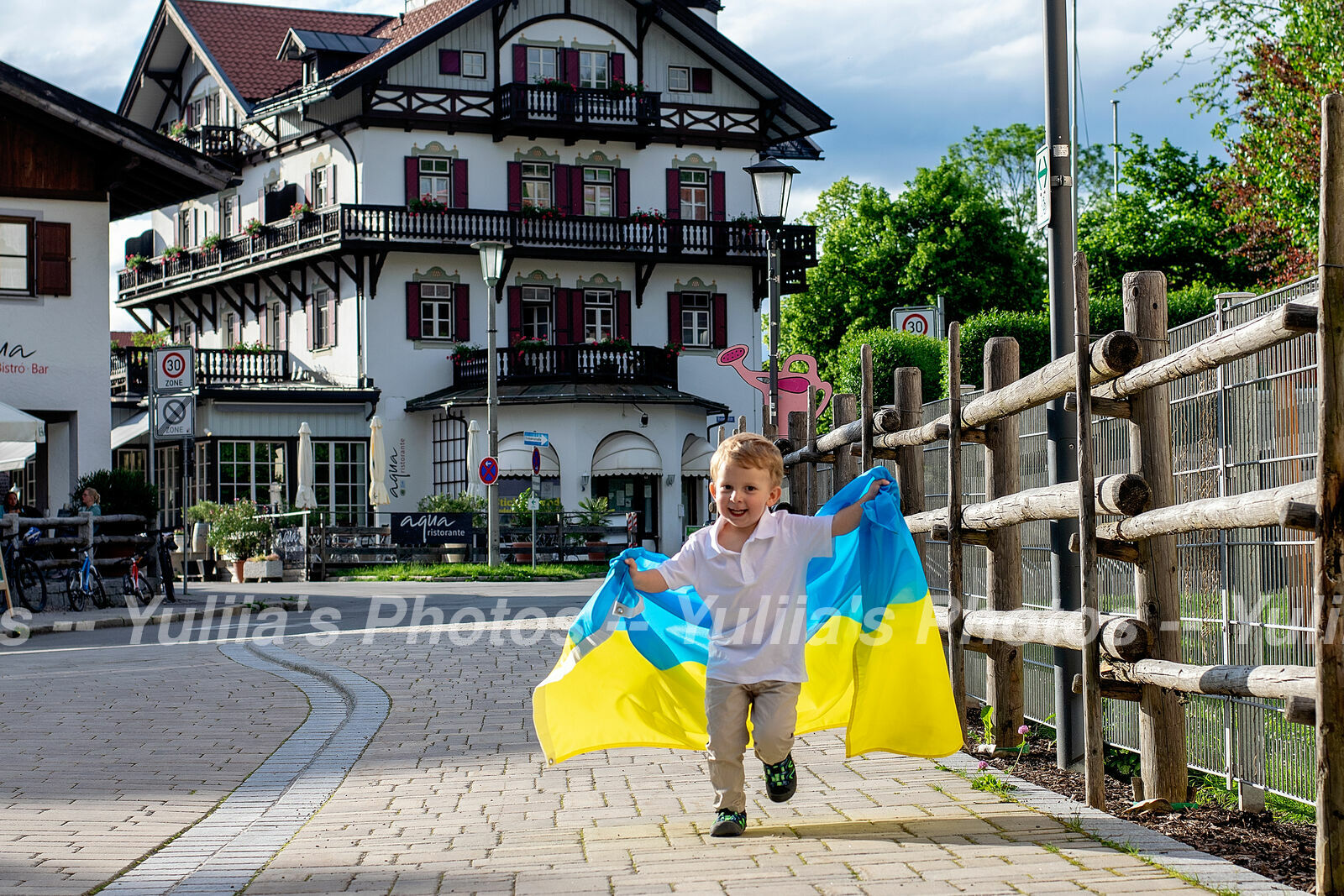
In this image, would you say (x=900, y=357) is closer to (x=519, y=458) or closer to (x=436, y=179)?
(x=519, y=458)

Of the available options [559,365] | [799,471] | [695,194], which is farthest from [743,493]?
[695,194]

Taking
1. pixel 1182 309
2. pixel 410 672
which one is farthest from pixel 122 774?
pixel 1182 309

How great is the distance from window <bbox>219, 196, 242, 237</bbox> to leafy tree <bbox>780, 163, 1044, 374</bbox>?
2467 cm

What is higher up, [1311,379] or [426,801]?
[1311,379]

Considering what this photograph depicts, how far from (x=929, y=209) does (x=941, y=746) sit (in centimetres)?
5808

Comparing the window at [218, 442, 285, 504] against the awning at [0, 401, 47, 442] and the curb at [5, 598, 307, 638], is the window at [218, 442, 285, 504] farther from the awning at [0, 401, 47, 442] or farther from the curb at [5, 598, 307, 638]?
the awning at [0, 401, 47, 442]

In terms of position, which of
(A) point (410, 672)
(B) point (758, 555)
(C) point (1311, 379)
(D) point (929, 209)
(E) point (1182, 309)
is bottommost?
(A) point (410, 672)

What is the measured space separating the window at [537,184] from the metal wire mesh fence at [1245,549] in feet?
124

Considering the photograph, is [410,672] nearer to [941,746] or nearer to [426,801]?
[426,801]

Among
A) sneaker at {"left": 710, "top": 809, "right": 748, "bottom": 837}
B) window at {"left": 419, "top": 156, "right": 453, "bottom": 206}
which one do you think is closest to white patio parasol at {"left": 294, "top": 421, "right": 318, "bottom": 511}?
window at {"left": 419, "top": 156, "right": 453, "bottom": 206}

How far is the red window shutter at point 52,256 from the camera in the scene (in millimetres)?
24297

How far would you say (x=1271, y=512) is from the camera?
4945 millimetres

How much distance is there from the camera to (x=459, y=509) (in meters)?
36.1

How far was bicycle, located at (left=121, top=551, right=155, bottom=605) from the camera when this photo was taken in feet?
67.3
